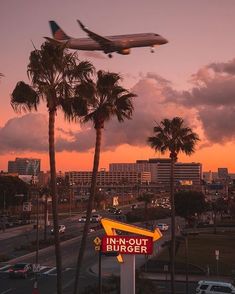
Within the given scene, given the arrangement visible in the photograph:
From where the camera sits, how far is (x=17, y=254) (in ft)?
226

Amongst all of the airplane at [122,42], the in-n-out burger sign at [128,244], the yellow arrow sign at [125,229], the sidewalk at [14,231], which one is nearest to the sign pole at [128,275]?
the yellow arrow sign at [125,229]

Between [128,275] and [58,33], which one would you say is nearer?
[128,275]

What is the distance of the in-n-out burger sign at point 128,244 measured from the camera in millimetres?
24092

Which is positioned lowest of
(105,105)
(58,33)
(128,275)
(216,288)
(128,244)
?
(216,288)

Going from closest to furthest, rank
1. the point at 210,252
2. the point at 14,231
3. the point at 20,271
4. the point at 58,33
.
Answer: the point at 20,271 → the point at 210,252 → the point at 58,33 → the point at 14,231

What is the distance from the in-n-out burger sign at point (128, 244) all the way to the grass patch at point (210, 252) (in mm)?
31608

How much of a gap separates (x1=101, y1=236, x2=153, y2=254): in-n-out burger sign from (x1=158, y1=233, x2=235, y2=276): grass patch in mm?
31608

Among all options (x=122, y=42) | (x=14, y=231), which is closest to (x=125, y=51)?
(x=122, y=42)

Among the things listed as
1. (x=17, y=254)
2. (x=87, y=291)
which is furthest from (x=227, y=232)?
(x=87, y=291)

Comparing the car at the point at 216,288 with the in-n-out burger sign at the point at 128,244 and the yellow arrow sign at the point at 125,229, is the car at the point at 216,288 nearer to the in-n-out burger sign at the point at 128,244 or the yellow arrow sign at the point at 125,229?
the yellow arrow sign at the point at 125,229

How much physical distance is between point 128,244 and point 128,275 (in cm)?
176

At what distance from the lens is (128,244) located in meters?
24.3

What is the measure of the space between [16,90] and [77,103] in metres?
Answer: 3.05

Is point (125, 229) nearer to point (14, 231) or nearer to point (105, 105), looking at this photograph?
point (105, 105)
